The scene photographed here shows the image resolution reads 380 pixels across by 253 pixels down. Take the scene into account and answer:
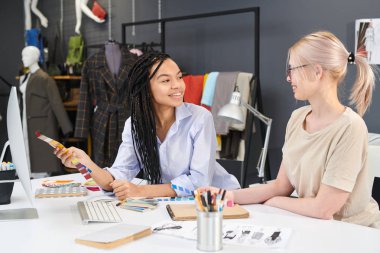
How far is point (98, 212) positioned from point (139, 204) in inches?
6.4

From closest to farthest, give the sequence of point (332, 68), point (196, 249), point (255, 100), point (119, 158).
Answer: point (196, 249) < point (332, 68) < point (119, 158) < point (255, 100)

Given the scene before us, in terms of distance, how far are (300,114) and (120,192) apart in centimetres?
75

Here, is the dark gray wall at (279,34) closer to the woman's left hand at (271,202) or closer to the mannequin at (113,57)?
the mannequin at (113,57)

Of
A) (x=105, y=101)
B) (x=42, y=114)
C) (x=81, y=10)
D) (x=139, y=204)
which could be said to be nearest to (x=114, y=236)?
(x=139, y=204)

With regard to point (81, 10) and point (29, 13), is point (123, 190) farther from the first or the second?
point (29, 13)

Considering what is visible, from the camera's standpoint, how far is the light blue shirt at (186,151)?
2.04 m

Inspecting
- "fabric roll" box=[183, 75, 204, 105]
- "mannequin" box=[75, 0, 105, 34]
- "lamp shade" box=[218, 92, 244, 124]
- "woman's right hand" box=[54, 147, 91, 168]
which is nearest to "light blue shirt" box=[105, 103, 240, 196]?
"woman's right hand" box=[54, 147, 91, 168]

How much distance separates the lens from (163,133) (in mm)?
2170

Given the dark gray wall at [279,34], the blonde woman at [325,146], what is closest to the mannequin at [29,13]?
the dark gray wall at [279,34]

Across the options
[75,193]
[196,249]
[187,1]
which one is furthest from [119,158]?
[187,1]

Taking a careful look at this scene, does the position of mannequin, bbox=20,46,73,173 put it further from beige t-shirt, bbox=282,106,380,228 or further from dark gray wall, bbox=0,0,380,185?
beige t-shirt, bbox=282,106,380,228

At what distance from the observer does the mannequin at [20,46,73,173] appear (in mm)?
5102

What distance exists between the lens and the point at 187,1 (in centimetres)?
484

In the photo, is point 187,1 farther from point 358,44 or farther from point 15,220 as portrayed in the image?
point 15,220
